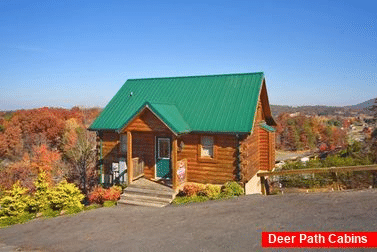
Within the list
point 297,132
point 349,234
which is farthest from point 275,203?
point 297,132

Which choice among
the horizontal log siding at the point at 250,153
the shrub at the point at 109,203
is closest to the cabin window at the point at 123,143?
the shrub at the point at 109,203

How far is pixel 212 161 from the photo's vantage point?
1752 cm

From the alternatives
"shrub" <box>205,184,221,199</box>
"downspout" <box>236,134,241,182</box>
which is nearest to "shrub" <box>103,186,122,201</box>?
"shrub" <box>205,184,221,199</box>

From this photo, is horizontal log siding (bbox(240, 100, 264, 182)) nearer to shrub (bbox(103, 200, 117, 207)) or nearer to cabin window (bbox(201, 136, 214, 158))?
cabin window (bbox(201, 136, 214, 158))

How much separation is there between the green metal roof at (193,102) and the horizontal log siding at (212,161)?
79 cm

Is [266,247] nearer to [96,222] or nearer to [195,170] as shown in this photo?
[96,222]

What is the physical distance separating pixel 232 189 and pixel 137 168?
6111mm

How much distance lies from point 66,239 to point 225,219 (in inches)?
235

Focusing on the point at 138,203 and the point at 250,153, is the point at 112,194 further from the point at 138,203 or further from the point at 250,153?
the point at 250,153

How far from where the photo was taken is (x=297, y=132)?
91.2 m

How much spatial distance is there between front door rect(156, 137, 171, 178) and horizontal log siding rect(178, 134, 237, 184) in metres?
0.82

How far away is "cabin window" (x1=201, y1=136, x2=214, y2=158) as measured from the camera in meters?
17.8

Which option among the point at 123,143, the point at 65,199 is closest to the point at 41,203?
the point at 65,199

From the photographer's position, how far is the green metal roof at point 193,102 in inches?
675
